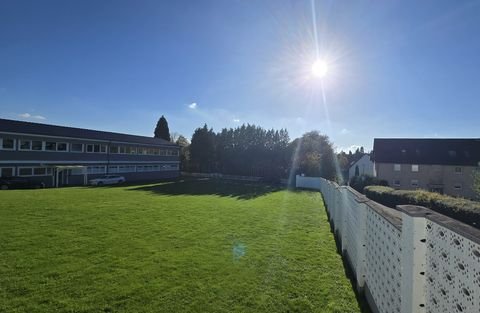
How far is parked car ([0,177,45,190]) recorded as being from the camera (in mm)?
22875

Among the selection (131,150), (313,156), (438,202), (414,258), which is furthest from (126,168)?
(414,258)

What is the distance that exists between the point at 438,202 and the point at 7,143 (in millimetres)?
33819

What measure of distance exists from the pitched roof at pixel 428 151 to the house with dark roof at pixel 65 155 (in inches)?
1343

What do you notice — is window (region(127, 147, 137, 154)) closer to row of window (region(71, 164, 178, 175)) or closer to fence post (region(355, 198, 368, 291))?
row of window (region(71, 164, 178, 175))

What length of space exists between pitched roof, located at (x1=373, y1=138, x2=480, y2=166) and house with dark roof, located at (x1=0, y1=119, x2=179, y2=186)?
34110 mm

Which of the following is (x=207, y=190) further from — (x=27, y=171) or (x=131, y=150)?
(x=131, y=150)

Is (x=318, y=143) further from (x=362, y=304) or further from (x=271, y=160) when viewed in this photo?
(x=362, y=304)

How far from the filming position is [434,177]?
119 ft

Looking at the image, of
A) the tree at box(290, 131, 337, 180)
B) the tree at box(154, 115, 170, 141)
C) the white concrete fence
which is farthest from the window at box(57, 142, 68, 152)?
the white concrete fence

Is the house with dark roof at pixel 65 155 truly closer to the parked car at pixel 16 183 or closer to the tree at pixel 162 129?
the parked car at pixel 16 183

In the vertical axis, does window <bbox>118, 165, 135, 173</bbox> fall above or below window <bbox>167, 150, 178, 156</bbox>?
below

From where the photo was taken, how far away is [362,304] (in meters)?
4.23

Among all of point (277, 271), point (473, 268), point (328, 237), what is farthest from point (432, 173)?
point (473, 268)

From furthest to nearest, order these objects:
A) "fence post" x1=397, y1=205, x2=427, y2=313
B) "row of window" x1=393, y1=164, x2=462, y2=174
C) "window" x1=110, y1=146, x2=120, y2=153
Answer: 1. "row of window" x1=393, y1=164, x2=462, y2=174
2. "window" x1=110, y1=146, x2=120, y2=153
3. "fence post" x1=397, y1=205, x2=427, y2=313
